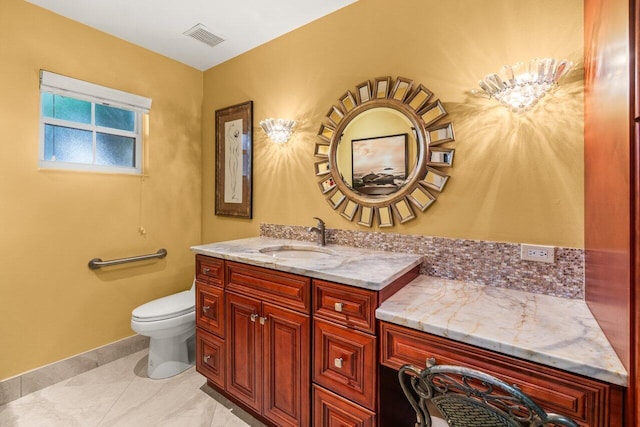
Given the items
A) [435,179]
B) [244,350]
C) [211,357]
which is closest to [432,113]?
[435,179]

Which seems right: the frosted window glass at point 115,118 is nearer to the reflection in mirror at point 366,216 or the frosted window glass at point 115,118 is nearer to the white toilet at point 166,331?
the white toilet at point 166,331

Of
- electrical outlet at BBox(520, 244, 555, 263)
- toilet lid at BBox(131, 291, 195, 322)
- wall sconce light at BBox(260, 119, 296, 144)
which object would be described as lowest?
toilet lid at BBox(131, 291, 195, 322)

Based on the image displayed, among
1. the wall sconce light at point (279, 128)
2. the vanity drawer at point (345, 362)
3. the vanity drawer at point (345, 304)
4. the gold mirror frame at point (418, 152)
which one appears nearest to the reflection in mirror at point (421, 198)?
the gold mirror frame at point (418, 152)

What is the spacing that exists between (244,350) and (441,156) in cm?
161

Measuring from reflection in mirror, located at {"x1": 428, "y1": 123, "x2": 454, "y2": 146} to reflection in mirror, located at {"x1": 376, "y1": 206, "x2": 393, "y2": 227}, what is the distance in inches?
18.7

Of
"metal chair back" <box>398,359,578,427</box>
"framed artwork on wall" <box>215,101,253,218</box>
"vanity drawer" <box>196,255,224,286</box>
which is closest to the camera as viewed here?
"metal chair back" <box>398,359,578,427</box>

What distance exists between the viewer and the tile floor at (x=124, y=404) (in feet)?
5.78

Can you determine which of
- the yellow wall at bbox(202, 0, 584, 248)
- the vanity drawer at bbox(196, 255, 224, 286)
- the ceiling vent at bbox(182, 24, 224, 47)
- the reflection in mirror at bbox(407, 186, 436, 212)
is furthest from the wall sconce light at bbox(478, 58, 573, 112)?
the ceiling vent at bbox(182, 24, 224, 47)

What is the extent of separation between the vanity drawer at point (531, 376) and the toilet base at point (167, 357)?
72.8 inches

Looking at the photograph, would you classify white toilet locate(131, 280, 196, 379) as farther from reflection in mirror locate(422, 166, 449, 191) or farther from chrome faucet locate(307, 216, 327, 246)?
reflection in mirror locate(422, 166, 449, 191)

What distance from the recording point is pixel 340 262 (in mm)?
1593

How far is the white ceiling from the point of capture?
6.62ft

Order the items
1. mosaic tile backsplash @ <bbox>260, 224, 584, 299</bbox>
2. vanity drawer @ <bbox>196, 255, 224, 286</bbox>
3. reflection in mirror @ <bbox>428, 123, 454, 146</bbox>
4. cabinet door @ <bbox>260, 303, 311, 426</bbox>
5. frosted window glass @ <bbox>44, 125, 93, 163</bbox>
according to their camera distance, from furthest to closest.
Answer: frosted window glass @ <bbox>44, 125, 93, 163</bbox> → vanity drawer @ <bbox>196, 255, 224, 286</bbox> → reflection in mirror @ <bbox>428, 123, 454, 146</bbox> → cabinet door @ <bbox>260, 303, 311, 426</bbox> → mosaic tile backsplash @ <bbox>260, 224, 584, 299</bbox>

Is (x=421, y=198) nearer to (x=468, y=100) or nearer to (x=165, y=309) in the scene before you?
(x=468, y=100)
